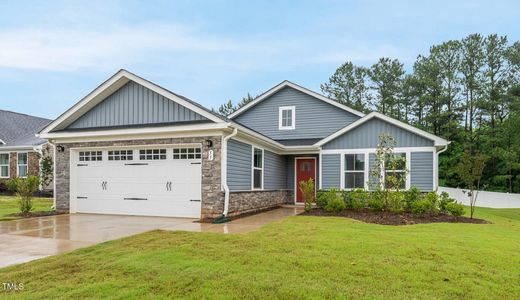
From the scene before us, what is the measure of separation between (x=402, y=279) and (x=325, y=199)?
7991 mm

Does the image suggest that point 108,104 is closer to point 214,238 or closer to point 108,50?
point 108,50

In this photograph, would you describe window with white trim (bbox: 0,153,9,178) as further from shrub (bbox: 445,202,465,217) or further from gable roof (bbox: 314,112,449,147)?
shrub (bbox: 445,202,465,217)

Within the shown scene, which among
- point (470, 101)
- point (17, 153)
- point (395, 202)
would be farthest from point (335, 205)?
point (470, 101)

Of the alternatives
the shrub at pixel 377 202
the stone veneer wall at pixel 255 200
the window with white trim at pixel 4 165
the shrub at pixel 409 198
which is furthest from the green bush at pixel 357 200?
the window with white trim at pixel 4 165

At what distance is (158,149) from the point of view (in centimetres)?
1165

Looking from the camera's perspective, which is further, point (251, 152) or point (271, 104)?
point (271, 104)

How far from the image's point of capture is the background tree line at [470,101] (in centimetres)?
2614

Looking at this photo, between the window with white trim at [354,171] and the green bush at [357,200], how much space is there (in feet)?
5.38

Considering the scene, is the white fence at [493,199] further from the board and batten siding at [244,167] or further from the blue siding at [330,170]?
the board and batten siding at [244,167]

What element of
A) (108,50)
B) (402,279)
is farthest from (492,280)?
(108,50)

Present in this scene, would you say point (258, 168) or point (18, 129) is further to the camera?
point (18, 129)

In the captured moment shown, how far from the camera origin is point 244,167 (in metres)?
12.1

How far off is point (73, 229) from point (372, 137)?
10739 mm

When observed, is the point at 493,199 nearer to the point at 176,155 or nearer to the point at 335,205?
the point at 335,205
